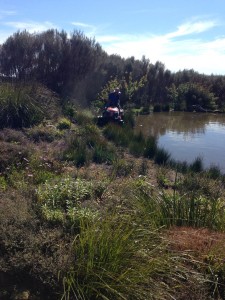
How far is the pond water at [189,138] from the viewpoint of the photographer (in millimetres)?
11570

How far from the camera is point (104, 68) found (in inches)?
936

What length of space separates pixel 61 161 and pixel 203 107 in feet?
74.3

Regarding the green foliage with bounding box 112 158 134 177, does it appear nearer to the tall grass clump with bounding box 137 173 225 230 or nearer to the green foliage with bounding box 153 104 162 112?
the tall grass clump with bounding box 137 173 225 230

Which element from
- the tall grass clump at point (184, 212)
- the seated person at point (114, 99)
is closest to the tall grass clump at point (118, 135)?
the seated person at point (114, 99)

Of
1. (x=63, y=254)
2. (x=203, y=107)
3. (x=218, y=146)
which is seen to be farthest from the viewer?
(x=203, y=107)

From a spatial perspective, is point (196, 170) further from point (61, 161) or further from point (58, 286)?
point (58, 286)

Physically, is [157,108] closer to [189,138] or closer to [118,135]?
[189,138]

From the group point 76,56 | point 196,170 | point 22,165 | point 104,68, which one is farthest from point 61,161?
point 104,68

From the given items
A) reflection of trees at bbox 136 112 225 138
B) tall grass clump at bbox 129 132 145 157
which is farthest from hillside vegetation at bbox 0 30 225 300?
reflection of trees at bbox 136 112 225 138

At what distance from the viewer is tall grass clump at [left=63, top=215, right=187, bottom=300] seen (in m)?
3.12

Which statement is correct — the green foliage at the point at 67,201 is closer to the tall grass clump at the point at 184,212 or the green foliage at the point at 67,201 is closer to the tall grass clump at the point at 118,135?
the tall grass clump at the point at 184,212

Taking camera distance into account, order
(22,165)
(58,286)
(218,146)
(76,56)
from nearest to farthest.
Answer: (58,286), (22,165), (218,146), (76,56)

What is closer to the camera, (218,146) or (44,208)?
(44,208)

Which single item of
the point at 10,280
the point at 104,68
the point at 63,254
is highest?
the point at 104,68
